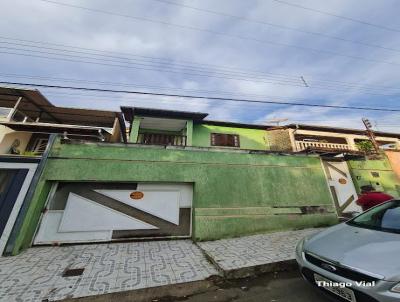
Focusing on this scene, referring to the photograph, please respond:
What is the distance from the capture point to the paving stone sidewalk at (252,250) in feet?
14.3

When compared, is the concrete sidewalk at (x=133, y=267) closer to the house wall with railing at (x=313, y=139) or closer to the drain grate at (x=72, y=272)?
the drain grate at (x=72, y=272)

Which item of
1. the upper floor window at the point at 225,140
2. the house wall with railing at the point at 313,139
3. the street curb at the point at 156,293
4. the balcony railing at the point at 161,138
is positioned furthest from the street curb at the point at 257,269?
the house wall with railing at the point at 313,139

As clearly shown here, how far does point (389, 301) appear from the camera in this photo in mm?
2031

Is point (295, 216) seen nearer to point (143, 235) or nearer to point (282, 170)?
point (282, 170)

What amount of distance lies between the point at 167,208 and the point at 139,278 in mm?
2957

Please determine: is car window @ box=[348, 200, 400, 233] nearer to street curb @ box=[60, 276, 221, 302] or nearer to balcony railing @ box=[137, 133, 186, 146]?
street curb @ box=[60, 276, 221, 302]

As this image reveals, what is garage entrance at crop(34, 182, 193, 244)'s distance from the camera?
5.98 metres

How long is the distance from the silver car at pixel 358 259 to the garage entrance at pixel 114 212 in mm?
4358

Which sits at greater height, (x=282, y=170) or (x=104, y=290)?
(x=282, y=170)

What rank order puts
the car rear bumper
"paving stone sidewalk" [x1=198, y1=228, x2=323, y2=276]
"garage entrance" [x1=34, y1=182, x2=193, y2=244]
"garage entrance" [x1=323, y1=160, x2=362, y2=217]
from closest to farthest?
the car rear bumper, "paving stone sidewalk" [x1=198, y1=228, x2=323, y2=276], "garage entrance" [x1=34, y1=182, x2=193, y2=244], "garage entrance" [x1=323, y1=160, x2=362, y2=217]

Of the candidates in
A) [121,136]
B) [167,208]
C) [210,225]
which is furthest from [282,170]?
[121,136]

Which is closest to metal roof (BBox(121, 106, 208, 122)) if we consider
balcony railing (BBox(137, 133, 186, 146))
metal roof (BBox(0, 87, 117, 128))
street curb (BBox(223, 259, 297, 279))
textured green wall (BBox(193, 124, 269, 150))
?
metal roof (BBox(0, 87, 117, 128))

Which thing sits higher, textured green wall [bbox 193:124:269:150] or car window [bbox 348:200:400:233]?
textured green wall [bbox 193:124:269:150]

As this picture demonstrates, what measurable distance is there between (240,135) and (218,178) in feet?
23.9
